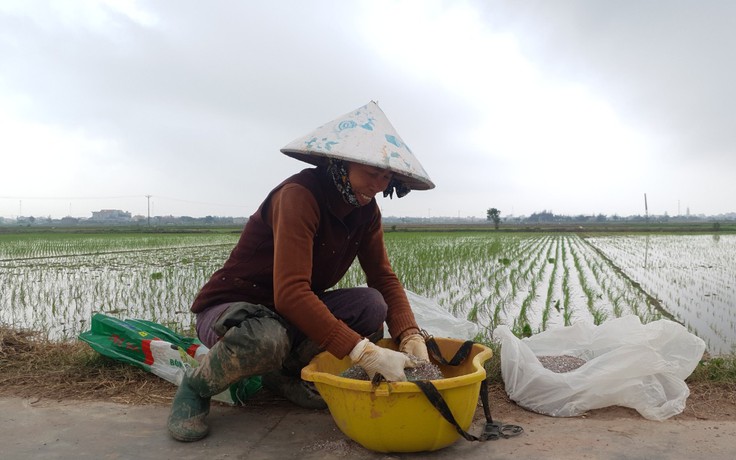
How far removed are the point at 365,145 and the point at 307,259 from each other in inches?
15.3

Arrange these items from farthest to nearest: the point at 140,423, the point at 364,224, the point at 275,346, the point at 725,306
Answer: the point at 725,306, the point at 364,224, the point at 140,423, the point at 275,346

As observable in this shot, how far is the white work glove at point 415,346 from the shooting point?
1776 mm

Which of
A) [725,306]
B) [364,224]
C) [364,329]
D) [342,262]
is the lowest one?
[725,306]

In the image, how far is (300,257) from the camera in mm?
1589

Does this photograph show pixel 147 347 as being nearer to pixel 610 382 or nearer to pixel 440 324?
pixel 440 324

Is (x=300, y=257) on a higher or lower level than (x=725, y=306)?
higher

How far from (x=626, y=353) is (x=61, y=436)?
6.09 feet

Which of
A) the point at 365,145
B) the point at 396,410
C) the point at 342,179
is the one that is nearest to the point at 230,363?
the point at 396,410

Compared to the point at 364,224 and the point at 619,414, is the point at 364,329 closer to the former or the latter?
the point at 364,224

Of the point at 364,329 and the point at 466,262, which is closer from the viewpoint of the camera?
the point at 364,329

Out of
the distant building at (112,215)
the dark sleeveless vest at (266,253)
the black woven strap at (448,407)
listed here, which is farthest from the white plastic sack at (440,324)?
the distant building at (112,215)

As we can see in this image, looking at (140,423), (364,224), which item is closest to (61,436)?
(140,423)

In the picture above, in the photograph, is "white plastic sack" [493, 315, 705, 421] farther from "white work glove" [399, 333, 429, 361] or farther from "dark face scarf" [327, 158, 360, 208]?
"dark face scarf" [327, 158, 360, 208]

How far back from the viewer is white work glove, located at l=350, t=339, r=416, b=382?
146 centimetres
